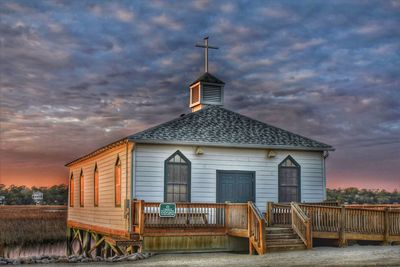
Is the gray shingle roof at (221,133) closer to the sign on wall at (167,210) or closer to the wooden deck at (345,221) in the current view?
the sign on wall at (167,210)

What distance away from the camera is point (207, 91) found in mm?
30062

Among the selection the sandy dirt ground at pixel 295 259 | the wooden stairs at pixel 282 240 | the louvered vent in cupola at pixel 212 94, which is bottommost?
the sandy dirt ground at pixel 295 259

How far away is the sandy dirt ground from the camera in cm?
1697

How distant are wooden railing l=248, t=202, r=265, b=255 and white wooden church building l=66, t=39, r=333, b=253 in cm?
409

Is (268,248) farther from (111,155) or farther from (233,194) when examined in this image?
(111,155)

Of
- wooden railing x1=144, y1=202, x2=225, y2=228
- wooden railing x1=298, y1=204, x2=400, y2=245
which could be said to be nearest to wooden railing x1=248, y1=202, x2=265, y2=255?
wooden railing x1=144, y1=202, x2=225, y2=228

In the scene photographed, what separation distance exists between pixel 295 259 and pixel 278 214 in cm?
538

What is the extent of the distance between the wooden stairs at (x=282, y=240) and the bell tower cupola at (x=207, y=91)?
1002 cm

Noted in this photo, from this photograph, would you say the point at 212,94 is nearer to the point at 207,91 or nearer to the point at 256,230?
the point at 207,91

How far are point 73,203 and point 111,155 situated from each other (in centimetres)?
1121

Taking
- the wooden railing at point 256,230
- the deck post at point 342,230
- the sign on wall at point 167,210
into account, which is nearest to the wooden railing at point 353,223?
the deck post at point 342,230

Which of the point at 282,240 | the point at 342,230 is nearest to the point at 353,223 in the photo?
the point at 342,230

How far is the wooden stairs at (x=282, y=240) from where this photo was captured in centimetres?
2021

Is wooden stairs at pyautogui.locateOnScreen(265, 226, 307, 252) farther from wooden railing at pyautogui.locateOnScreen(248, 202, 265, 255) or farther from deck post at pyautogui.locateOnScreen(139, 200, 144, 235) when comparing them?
deck post at pyautogui.locateOnScreen(139, 200, 144, 235)
